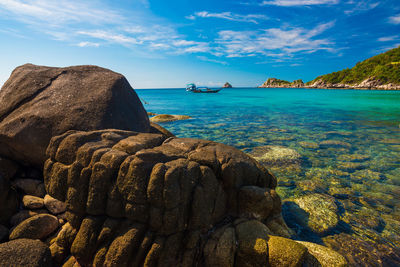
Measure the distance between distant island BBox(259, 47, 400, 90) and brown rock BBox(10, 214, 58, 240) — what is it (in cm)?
15657

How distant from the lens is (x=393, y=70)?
4579 inches

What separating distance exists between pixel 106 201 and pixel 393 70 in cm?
16427

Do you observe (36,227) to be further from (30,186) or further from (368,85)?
(368,85)

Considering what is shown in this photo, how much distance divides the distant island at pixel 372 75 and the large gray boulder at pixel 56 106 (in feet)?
504

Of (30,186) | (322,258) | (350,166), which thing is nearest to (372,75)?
(350,166)

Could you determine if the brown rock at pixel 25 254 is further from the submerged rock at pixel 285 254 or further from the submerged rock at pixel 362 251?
the submerged rock at pixel 362 251

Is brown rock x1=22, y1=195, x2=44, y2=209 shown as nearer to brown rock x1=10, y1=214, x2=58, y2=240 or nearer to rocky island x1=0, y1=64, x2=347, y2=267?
rocky island x1=0, y1=64, x2=347, y2=267

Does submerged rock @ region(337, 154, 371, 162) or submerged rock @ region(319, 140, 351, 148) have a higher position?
submerged rock @ region(319, 140, 351, 148)

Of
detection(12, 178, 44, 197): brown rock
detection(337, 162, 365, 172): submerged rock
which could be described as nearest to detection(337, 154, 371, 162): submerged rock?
detection(337, 162, 365, 172): submerged rock

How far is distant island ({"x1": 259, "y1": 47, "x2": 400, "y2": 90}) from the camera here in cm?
11575

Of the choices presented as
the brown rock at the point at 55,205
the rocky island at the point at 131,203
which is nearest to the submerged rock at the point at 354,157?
the rocky island at the point at 131,203

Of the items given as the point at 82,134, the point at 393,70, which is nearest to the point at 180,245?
the point at 82,134

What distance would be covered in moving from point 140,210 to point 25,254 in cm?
231

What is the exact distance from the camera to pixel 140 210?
4.16 meters
